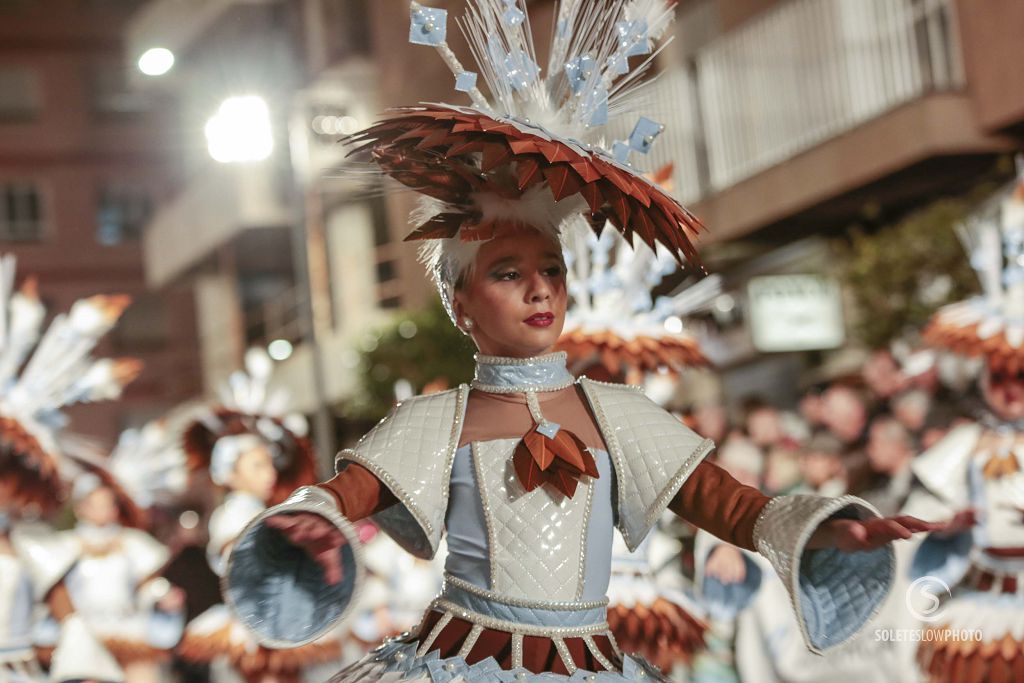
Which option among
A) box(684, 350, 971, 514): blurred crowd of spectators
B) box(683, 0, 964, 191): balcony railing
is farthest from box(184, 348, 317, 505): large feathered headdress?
box(683, 0, 964, 191): balcony railing

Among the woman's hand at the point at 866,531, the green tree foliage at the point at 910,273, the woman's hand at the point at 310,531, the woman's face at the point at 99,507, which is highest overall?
the green tree foliage at the point at 910,273

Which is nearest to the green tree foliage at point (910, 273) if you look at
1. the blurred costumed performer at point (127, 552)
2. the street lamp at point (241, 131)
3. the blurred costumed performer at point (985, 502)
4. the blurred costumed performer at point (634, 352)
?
the blurred costumed performer at point (985, 502)

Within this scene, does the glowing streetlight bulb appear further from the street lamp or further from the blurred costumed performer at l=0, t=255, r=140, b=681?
the blurred costumed performer at l=0, t=255, r=140, b=681

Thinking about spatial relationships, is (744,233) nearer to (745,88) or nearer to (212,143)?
(745,88)

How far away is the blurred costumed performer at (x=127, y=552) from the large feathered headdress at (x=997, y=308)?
3.60 m

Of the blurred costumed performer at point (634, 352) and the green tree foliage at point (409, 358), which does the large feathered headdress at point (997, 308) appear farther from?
the green tree foliage at point (409, 358)

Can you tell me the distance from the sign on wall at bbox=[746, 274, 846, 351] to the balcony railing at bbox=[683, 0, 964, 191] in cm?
92

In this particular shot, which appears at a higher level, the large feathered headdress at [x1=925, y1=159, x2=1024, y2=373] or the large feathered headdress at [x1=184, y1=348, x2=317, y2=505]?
the large feathered headdress at [x1=925, y1=159, x2=1024, y2=373]

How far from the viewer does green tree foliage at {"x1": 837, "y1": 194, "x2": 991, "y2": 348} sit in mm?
9852

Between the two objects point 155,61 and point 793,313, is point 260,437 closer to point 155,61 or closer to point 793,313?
point 793,313

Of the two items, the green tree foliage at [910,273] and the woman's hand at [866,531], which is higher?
the green tree foliage at [910,273]

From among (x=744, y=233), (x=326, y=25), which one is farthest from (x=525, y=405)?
(x=326, y=25)

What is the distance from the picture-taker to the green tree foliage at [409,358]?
1351 centimetres

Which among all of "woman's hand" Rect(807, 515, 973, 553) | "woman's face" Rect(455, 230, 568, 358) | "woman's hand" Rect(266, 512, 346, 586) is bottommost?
"woman's hand" Rect(807, 515, 973, 553)
